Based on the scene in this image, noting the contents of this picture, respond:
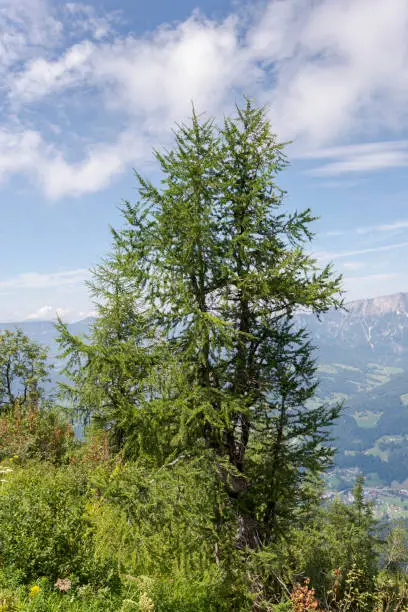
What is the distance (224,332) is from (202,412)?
1.83 metres

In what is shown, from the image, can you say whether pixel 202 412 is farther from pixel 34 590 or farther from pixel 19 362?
pixel 19 362

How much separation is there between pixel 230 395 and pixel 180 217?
12.6 ft

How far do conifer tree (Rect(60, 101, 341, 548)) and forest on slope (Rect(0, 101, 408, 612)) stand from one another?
0.04 metres

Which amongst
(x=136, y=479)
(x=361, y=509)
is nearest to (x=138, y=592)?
(x=136, y=479)

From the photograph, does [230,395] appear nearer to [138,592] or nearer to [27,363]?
[138,592]

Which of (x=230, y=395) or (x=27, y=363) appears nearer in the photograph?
(x=230, y=395)

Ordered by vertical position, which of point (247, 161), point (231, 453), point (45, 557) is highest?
point (247, 161)

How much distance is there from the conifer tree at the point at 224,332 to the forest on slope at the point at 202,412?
1.4 inches

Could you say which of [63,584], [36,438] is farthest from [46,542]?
[36,438]

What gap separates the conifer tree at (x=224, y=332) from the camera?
26.1 feet

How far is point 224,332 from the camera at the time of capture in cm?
743

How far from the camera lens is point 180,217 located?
26.5 feet

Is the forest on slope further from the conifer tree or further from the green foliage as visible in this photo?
the green foliage

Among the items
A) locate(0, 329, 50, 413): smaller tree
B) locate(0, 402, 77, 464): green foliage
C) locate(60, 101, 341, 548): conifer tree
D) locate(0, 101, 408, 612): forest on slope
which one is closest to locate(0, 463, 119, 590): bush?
locate(0, 101, 408, 612): forest on slope
